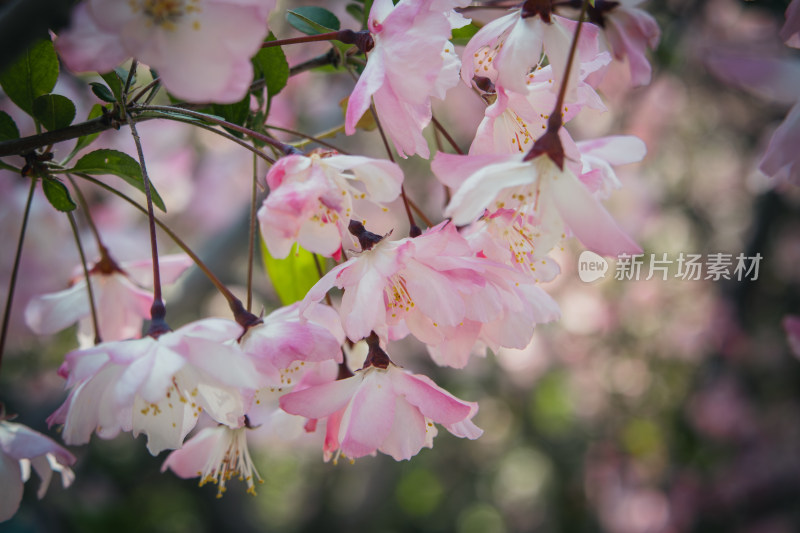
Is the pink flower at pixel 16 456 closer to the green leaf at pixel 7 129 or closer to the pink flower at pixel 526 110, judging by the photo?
the green leaf at pixel 7 129

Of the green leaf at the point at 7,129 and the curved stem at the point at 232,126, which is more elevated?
the curved stem at the point at 232,126

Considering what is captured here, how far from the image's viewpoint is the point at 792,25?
1.88 ft

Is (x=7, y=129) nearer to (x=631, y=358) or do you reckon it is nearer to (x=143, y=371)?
(x=143, y=371)

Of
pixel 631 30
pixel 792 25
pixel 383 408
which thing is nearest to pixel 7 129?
pixel 383 408

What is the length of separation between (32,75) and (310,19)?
0.81 feet

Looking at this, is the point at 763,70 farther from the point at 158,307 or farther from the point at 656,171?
the point at 656,171

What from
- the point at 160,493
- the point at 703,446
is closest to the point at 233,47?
the point at 703,446

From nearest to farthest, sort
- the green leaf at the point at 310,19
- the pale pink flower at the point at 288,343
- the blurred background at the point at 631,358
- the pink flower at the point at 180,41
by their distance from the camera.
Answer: the pink flower at the point at 180,41, the pale pink flower at the point at 288,343, the green leaf at the point at 310,19, the blurred background at the point at 631,358

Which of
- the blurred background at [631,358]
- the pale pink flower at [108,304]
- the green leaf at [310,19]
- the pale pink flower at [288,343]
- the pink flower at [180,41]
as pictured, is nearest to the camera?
the pink flower at [180,41]

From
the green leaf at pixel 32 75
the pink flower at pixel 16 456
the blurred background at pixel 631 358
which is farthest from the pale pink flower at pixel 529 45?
the blurred background at pixel 631 358

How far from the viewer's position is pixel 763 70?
0.62 metres

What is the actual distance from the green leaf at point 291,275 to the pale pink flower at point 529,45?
0.28 metres

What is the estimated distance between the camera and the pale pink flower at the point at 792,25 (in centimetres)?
57

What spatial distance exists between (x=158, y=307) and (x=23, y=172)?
18cm
